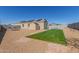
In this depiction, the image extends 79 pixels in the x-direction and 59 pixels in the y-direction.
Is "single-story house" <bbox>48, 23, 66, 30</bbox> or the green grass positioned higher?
"single-story house" <bbox>48, 23, 66, 30</bbox>

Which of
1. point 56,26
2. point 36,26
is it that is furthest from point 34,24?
point 56,26

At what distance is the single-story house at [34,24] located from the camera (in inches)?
104

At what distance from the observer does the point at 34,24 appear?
2.69 m

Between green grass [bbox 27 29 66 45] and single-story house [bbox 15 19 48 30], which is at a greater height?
single-story house [bbox 15 19 48 30]

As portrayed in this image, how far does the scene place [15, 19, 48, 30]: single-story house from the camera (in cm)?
264

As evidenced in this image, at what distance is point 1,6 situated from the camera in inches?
103

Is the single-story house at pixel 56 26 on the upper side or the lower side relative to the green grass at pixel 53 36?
upper

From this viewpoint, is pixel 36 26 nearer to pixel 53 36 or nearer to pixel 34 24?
pixel 34 24

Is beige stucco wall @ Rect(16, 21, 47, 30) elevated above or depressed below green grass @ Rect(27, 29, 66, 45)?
above
